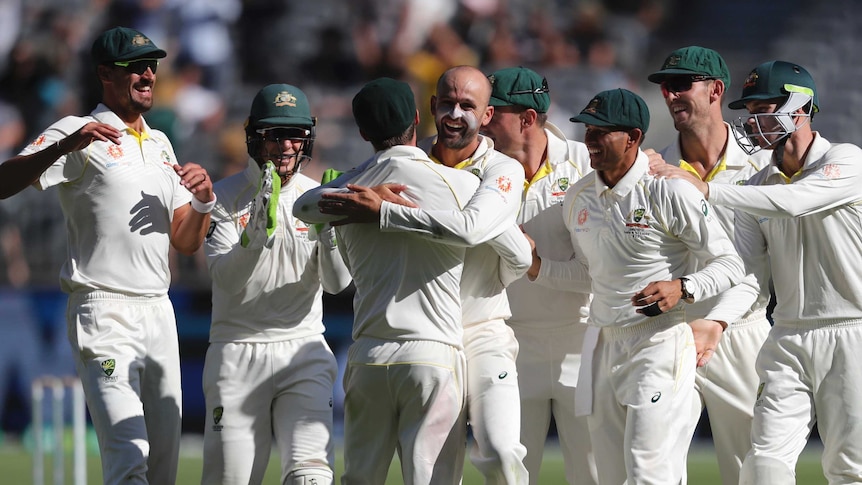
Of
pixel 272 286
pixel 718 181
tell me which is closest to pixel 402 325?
pixel 272 286

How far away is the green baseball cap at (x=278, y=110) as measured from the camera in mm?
5555

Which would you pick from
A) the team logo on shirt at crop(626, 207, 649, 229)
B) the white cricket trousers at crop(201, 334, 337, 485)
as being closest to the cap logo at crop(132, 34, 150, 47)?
the white cricket trousers at crop(201, 334, 337, 485)

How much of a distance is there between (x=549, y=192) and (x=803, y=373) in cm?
147

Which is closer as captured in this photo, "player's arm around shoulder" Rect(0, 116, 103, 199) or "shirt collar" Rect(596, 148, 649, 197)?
"player's arm around shoulder" Rect(0, 116, 103, 199)

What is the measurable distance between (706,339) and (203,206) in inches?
88.4

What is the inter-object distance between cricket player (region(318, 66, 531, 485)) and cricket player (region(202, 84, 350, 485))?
60 centimetres

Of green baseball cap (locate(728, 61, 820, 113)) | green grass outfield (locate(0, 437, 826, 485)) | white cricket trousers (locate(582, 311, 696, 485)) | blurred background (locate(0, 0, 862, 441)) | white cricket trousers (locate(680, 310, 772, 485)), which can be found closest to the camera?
white cricket trousers (locate(582, 311, 696, 485))

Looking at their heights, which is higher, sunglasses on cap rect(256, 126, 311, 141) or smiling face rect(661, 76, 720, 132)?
smiling face rect(661, 76, 720, 132)

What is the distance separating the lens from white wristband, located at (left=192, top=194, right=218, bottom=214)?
5.62 metres

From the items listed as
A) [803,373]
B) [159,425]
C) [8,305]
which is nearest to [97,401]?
[159,425]

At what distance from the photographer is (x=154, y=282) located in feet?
18.9

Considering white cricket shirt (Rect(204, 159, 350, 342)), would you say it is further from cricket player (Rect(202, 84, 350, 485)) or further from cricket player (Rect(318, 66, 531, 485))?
cricket player (Rect(318, 66, 531, 485))

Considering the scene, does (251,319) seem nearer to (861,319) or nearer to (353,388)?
(353,388)

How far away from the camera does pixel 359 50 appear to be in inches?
542
